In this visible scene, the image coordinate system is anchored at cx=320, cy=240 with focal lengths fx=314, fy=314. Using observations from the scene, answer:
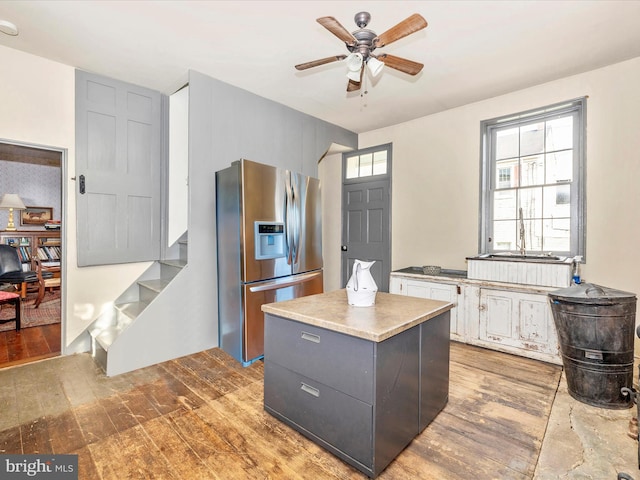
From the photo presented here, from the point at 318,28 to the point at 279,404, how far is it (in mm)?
2782

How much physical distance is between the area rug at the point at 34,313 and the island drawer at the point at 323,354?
13.0ft

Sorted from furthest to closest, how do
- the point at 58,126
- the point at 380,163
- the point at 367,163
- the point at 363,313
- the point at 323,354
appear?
the point at 367,163, the point at 380,163, the point at 58,126, the point at 363,313, the point at 323,354

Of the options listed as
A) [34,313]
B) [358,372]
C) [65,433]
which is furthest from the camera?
[34,313]

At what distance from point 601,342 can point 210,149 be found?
3.71m

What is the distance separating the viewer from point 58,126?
3.01 meters

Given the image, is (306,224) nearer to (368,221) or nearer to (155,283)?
(368,221)

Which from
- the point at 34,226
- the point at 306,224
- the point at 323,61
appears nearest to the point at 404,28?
the point at 323,61

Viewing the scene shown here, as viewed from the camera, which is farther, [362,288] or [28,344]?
[28,344]

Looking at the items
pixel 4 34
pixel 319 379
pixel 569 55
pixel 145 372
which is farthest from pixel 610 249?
pixel 4 34

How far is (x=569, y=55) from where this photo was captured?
2.85 meters

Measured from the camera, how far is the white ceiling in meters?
2.26

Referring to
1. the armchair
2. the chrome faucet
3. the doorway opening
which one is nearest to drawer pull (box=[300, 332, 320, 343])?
the chrome faucet

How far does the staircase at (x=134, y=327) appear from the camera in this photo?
276cm

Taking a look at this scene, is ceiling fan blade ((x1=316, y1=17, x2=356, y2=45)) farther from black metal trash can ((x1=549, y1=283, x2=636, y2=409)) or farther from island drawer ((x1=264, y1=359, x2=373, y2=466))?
black metal trash can ((x1=549, y1=283, x2=636, y2=409))
